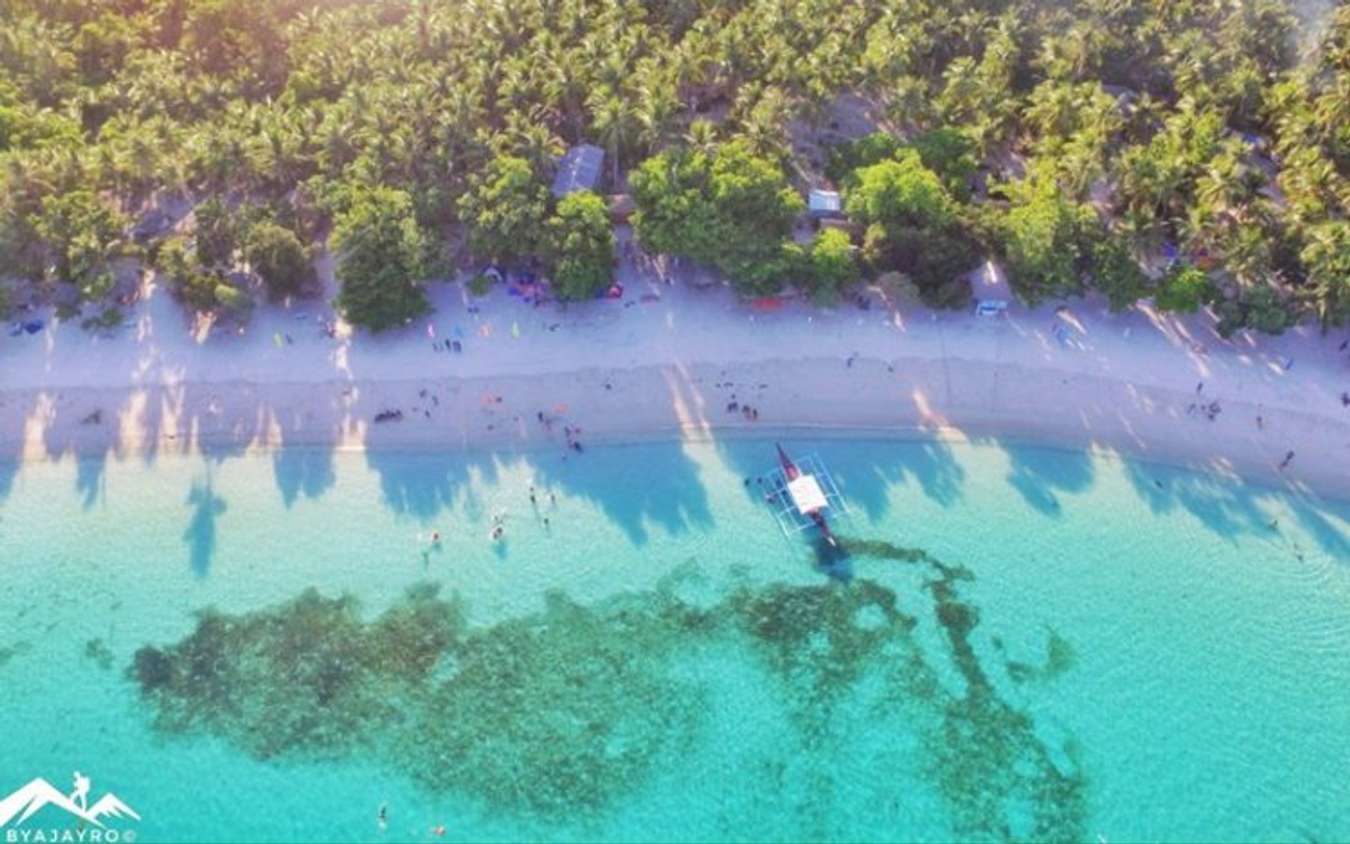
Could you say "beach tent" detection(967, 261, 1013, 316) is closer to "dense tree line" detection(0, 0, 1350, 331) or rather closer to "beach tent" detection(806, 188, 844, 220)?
"dense tree line" detection(0, 0, 1350, 331)

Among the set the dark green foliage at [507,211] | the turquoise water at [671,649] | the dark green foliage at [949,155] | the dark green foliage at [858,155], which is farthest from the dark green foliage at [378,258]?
the dark green foliage at [949,155]

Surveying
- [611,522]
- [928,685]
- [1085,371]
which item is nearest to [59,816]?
[611,522]

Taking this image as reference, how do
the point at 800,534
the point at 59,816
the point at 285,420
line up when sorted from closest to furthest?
the point at 59,816 < the point at 800,534 < the point at 285,420

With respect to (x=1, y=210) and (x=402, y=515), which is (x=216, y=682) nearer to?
(x=402, y=515)

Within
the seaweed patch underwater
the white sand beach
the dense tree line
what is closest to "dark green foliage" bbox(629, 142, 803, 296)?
the dense tree line

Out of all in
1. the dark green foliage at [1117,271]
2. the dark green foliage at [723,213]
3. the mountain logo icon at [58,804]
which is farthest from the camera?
the dark green foliage at [723,213]

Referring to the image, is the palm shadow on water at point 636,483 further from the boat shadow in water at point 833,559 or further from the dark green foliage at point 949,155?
the dark green foliage at point 949,155
